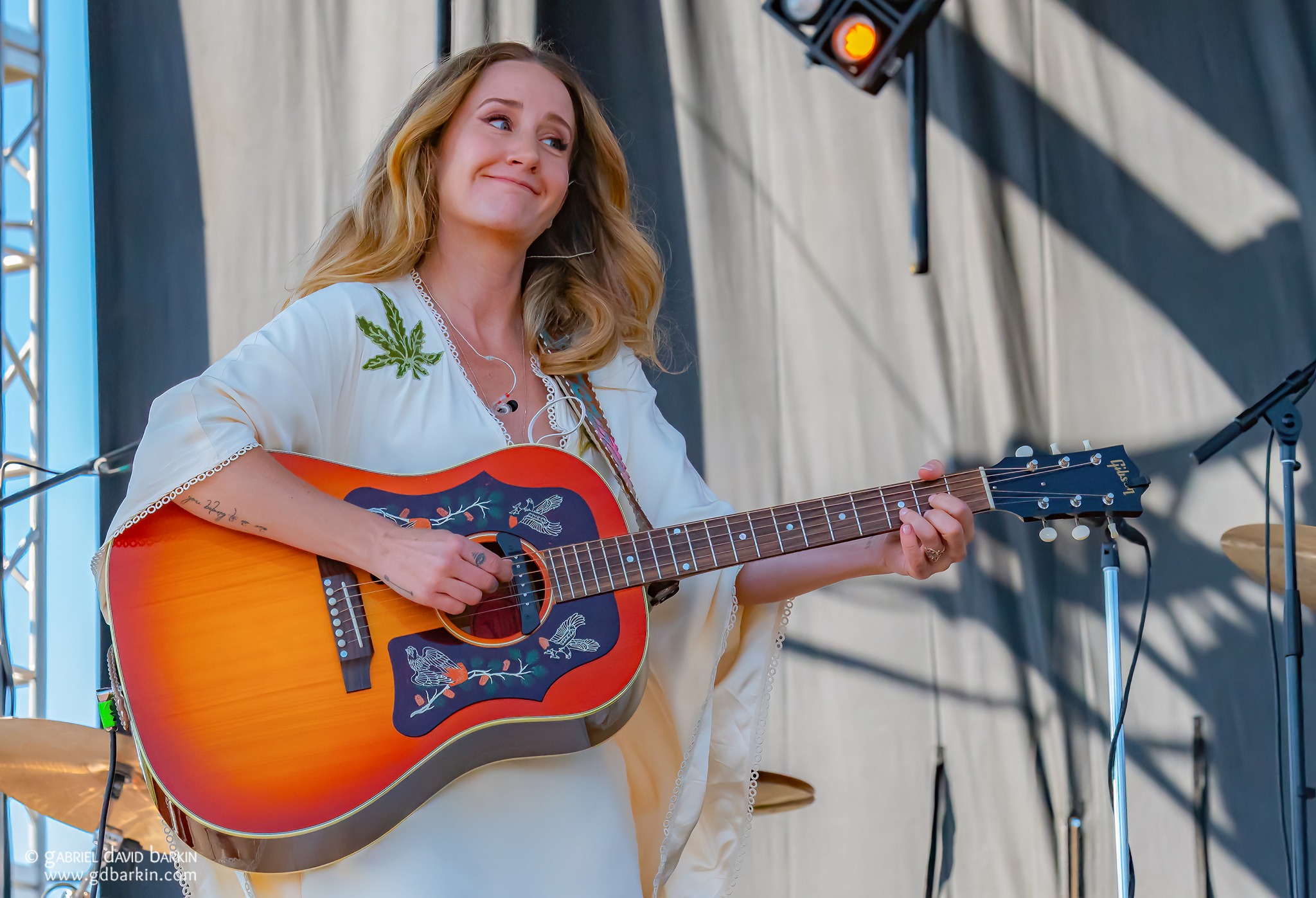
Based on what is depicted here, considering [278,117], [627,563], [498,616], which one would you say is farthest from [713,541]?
[278,117]

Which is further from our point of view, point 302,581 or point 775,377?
point 775,377

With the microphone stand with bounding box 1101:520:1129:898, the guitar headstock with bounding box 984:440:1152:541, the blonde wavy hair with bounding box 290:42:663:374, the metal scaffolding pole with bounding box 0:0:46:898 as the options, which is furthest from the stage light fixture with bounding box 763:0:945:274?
the metal scaffolding pole with bounding box 0:0:46:898

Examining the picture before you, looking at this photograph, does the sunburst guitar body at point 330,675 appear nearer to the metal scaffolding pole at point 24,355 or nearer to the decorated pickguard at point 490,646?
the decorated pickguard at point 490,646

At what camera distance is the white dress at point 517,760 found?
1624 mm

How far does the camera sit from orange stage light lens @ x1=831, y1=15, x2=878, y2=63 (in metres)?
2.79

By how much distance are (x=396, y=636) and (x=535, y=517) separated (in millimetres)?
285

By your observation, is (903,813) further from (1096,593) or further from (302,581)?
(302,581)

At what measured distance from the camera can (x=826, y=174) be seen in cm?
376

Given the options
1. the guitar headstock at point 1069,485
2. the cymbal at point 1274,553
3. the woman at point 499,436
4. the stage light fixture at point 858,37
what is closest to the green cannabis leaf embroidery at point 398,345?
the woman at point 499,436

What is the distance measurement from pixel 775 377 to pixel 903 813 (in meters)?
1.39

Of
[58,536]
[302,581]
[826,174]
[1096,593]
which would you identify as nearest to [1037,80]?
[826,174]

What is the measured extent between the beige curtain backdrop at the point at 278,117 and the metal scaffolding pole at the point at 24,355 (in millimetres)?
465

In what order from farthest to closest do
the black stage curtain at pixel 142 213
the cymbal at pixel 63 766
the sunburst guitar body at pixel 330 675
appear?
1. the black stage curtain at pixel 142 213
2. the cymbal at pixel 63 766
3. the sunburst guitar body at pixel 330 675

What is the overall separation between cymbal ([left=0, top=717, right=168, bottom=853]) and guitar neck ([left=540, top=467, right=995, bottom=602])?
1278 millimetres
